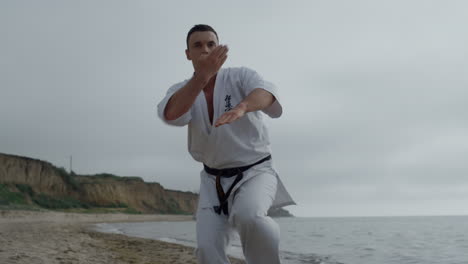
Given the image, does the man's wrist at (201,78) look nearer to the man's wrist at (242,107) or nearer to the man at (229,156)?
the man at (229,156)

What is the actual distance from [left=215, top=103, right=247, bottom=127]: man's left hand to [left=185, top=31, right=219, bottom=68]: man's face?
0.48 metres

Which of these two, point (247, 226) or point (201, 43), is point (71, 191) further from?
point (247, 226)

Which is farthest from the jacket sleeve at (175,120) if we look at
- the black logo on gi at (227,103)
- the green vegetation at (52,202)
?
the green vegetation at (52,202)

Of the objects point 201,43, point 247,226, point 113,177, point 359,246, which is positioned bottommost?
point 359,246

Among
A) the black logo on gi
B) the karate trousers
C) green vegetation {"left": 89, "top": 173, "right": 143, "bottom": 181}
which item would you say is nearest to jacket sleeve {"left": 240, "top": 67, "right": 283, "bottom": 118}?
the black logo on gi

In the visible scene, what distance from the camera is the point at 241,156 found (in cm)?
250

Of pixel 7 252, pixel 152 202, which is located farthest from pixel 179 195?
pixel 7 252

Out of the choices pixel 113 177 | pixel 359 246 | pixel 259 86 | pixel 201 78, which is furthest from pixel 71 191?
pixel 201 78

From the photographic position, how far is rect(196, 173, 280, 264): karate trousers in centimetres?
230

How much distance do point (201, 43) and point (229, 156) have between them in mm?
656

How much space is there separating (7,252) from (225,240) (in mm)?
5818

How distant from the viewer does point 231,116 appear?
6.89 ft

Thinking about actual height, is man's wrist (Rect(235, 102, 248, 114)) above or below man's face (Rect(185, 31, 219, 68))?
below

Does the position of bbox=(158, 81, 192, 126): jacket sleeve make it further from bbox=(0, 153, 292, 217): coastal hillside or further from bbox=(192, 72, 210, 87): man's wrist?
bbox=(0, 153, 292, 217): coastal hillside
